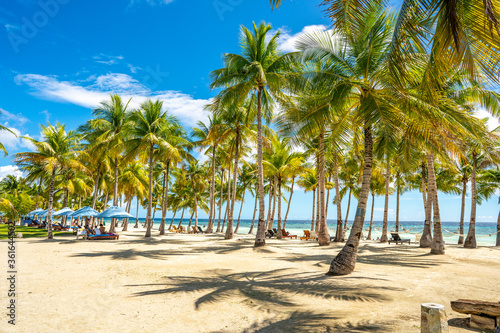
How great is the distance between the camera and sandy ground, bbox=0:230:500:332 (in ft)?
16.3

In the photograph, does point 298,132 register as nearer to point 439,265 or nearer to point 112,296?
point 439,265

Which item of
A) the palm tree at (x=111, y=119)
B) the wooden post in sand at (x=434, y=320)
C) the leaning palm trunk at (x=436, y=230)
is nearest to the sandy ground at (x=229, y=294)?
the wooden post in sand at (x=434, y=320)

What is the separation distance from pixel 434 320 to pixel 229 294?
417 centimetres

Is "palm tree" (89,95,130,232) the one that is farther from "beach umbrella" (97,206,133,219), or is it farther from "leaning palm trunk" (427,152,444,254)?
"leaning palm trunk" (427,152,444,254)

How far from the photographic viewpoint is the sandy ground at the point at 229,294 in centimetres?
498

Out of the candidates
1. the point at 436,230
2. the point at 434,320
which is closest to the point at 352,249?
the point at 434,320

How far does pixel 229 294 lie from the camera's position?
6.87 metres

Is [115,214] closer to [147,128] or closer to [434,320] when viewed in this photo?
[147,128]

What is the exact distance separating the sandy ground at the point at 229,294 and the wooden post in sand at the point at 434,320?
601mm

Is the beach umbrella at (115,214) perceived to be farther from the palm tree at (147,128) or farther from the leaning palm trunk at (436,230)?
the leaning palm trunk at (436,230)

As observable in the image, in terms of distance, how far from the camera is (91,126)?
24.9m

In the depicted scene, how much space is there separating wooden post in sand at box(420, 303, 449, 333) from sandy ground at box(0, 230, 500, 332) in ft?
1.97

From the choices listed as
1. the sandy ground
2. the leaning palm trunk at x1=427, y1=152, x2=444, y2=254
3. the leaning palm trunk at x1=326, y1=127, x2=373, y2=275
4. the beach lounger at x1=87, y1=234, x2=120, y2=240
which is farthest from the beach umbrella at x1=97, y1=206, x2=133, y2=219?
the leaning palm trunk at x1=427, y1=152, x2=444, y2=254

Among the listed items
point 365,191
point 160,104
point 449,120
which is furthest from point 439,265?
point 160,104
